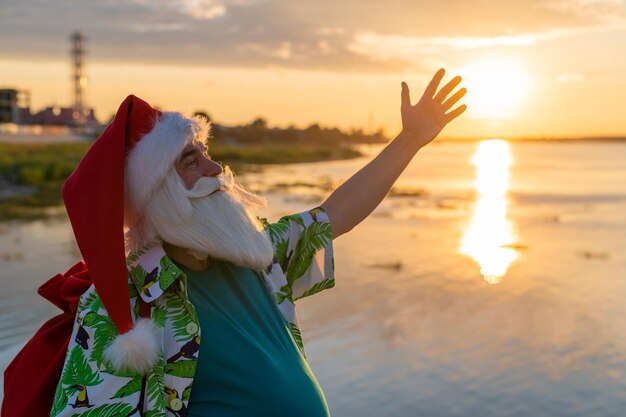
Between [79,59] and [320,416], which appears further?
[79,59]

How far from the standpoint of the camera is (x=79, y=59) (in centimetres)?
7550

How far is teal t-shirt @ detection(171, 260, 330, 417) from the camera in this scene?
1.99 m

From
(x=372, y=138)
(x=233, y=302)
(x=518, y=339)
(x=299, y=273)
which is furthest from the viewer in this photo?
(x=372, y=138)

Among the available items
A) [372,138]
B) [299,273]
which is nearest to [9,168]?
[299,273]

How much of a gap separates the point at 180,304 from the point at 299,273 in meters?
0.53

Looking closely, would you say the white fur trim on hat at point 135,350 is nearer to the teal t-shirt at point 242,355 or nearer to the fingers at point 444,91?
the teal t-shirt at point 242,355

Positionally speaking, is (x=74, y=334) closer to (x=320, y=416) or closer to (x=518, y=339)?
(x=320, y=416)

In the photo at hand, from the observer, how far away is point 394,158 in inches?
99.0

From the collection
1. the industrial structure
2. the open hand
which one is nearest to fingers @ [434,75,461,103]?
the open hand

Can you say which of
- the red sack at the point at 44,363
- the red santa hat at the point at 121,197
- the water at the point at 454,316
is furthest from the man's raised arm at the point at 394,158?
the water at the point at 454,316

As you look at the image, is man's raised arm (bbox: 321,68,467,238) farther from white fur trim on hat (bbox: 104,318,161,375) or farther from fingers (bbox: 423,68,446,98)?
white fur trim on hat (bbox: 104,318,161,375)

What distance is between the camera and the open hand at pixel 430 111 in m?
2.54

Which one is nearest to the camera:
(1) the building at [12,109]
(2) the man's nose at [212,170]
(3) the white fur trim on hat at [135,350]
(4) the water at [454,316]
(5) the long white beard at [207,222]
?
(3) the white fur trim on hat at [135,350]

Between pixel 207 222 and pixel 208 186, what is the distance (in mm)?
98
